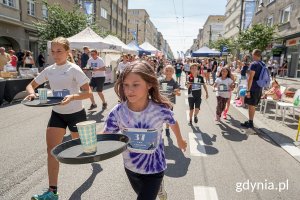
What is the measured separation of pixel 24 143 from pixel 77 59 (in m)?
16.2

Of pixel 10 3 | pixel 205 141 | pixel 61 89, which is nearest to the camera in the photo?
pixel 61 89

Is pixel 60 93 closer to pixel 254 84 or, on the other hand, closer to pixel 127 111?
pixel 127 111

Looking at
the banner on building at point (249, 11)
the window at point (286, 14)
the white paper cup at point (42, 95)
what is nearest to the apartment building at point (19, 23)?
the white paper cup at point (42, 95)

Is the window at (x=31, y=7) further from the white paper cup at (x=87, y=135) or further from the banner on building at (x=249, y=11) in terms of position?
the banner on building at (x=249, y=11)

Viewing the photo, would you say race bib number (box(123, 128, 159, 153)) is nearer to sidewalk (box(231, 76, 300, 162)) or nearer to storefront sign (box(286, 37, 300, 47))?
sidewalk (box(231, 76, 300, 162))

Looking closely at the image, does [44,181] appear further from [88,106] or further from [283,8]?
[283,8]

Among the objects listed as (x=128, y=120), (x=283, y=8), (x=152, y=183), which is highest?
(x=283, y=8)

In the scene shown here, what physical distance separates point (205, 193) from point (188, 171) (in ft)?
2.51

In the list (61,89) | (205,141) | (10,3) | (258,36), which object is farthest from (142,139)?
(10,3)

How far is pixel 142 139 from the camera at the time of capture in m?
2.28

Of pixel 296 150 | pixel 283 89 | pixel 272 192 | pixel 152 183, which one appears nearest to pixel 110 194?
pixel 152 183

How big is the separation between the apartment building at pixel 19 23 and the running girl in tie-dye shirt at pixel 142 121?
23.0m

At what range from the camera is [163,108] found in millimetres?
2438

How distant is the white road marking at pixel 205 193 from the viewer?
12.0ft
